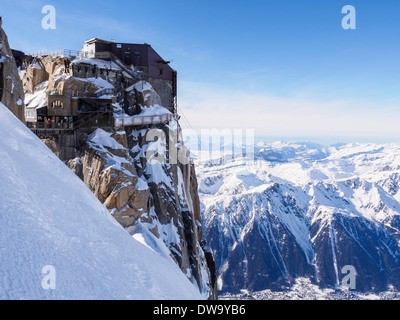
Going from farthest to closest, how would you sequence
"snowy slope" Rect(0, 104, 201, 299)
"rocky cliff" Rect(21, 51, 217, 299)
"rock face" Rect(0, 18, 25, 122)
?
1. "rocky cliff" Rect(21, 51, 217, 299)
2. "rock face" Rect(0, 18, 25, 122)
3. "snowy slope" Rect(0, 104, 201, 299)

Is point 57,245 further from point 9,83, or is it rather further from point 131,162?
point 131,162

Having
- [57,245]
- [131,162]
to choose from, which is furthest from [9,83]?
[57,245]

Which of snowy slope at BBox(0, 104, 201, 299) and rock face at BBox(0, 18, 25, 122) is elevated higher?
rock face at BBox(0, 18, 25, 122)

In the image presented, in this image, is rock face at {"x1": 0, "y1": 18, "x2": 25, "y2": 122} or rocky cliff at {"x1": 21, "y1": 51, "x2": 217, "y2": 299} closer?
rock face at {"x1": 0, "y1": 18, "x2": 25, "y2": 122}

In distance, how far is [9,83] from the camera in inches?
1201

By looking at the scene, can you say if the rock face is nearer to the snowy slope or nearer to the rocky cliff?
the rocky cliff

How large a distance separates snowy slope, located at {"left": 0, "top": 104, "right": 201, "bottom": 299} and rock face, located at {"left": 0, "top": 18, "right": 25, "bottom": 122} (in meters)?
19.6

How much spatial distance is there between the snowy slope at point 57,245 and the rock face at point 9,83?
19.6 m

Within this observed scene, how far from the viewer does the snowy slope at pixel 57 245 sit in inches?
279

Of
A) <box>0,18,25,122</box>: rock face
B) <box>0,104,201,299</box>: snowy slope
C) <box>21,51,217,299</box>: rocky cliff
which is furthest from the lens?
<box>21,51,217,299</box>: rocky cliff

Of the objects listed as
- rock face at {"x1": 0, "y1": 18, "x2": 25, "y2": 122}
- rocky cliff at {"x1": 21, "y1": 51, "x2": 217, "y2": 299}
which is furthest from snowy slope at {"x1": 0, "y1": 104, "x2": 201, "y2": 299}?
rocky cliff at {"x1": 21, "y1": 51, "x2": 217, "y2": 299}

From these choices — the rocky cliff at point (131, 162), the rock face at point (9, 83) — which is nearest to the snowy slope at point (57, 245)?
the rock face at point (9, 83)

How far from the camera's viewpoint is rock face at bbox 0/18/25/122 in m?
29.6
